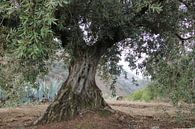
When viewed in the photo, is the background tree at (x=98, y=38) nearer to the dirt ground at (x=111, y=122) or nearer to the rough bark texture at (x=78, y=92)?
the rough bark texture at (x=78, y=92)

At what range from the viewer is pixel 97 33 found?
10.1 m

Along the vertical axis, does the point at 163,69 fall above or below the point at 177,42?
below

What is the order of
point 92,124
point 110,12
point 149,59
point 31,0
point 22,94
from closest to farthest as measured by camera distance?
point 31,0 → point 110,12 → point 22,94 → point 92,124 → point 149,59

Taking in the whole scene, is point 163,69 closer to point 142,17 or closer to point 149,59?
point 142,17

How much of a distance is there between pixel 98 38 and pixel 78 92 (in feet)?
4.98

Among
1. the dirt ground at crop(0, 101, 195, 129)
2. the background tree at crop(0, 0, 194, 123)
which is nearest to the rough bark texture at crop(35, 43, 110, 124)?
the background tree at crop(0, 0, 194, 123)

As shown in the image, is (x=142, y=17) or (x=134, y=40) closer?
(x=142, y=17)

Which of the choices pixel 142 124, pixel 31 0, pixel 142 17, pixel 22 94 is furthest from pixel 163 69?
pixel 31 0

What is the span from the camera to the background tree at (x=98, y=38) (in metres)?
8.70

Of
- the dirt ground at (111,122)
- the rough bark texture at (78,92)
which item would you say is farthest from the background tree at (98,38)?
the dirt ground at (111,122)

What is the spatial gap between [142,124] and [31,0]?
6168 millimetres

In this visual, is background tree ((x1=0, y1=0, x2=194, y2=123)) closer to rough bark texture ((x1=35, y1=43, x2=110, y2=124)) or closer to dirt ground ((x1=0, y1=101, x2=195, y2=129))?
rough bark texture ((x1=35, y1=43, x2=110, y2=124))

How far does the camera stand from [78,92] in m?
11.1

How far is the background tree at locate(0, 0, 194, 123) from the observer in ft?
28.6
